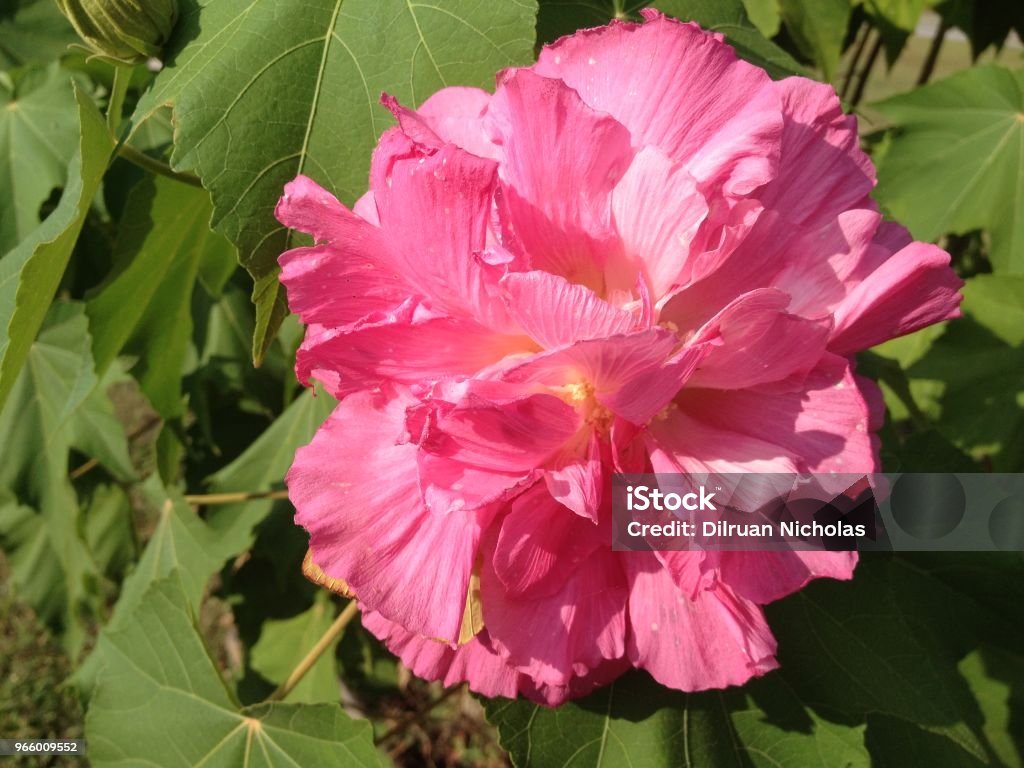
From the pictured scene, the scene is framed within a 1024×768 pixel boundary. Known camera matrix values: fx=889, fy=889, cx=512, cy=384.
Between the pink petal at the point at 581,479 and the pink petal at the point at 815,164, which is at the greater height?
the pink petal at the point at 815,164

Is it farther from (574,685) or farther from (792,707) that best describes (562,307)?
(792,707)

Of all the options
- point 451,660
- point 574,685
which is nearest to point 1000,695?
point 574,685

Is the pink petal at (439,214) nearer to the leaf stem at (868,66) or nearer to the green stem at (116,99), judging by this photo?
the green stem at (116,99)

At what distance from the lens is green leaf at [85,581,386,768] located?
48.9 inches

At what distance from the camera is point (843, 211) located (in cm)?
79

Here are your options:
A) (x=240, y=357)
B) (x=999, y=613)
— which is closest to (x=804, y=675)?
(x=999, y=613)

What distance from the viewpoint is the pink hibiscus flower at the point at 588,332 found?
0.72 meters

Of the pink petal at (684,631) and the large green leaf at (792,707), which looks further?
the large green leaf at (792,707)

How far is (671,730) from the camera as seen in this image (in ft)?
3.30

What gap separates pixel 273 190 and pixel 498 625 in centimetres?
46

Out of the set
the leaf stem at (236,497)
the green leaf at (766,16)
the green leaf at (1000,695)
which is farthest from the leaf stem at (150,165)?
the green leaf at (1000,695)

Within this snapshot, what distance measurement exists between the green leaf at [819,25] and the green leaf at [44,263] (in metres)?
1.09

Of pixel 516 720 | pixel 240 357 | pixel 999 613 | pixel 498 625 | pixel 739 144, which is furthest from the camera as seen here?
pixel 240 357

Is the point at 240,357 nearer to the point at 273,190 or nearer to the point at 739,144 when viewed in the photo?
the point at 273,190
